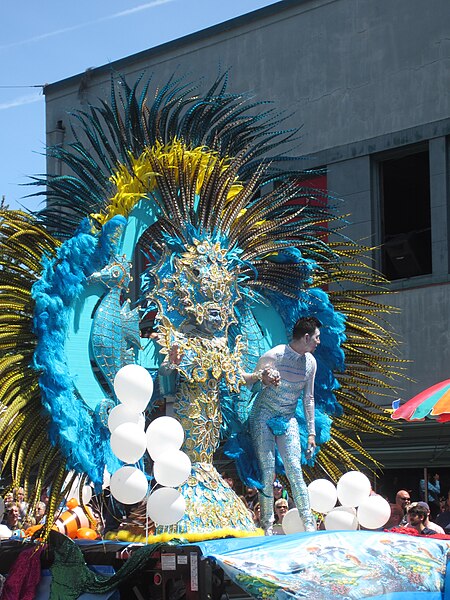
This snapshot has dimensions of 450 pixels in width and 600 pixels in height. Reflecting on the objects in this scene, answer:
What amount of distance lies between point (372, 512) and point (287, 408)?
0.98 m

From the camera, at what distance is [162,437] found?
297 inches

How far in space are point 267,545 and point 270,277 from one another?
2.47 m

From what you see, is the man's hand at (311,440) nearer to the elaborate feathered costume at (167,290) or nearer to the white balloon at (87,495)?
the elaborate feathered costume at (167,290)

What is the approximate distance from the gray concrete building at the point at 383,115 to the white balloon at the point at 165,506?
676 centimetres

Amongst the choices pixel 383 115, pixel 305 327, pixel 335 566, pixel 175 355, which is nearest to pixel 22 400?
pixel 175 355

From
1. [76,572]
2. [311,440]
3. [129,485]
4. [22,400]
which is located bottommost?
[76,572]

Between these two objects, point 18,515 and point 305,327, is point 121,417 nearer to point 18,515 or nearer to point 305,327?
point 305,327

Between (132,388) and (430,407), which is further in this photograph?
(430,407)

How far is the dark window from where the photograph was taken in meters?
14.8

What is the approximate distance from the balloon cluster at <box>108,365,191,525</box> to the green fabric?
0.26m

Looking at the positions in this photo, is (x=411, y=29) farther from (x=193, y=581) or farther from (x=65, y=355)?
(x=193, y=581)

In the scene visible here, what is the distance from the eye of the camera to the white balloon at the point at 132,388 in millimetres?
7570

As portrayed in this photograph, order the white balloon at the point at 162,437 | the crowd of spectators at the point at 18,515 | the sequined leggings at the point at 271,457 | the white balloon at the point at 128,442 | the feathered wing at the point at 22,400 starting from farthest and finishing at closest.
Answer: the crowd of spectators at the point at 18,515 → the sequined leggings at the point at 271,457 → the feathered wing at the point at 22,400 → the white balloon at the point at 162,437 → the white balloon at the point at 128,442

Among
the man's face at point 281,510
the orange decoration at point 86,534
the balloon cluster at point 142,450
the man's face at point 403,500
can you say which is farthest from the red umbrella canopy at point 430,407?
the balloon cluster at point 142,450
